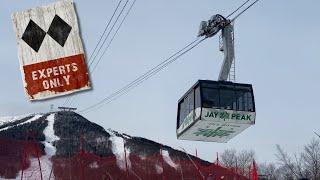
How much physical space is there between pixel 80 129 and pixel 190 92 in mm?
136769

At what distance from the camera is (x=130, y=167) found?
340 feet

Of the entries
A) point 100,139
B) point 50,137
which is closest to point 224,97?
point 50,137

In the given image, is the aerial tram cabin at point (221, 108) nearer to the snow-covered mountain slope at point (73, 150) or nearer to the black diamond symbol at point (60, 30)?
the black diamond symbol at point (60, 30)

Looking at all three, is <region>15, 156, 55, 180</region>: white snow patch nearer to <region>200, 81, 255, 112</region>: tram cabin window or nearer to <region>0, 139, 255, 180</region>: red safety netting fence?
<region>0, 139, 255, 180</region>: red safety netting fence

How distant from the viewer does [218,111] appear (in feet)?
75.6

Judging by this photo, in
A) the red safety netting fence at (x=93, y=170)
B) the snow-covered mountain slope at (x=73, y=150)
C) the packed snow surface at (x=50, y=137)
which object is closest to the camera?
the red safety netting fence at (x=93, y=170)

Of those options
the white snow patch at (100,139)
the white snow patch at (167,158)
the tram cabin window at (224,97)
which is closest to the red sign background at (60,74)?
the tram cabin window at (224,97)

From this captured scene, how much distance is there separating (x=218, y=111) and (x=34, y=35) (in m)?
17.5

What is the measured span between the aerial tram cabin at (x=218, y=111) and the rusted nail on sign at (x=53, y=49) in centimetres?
1622

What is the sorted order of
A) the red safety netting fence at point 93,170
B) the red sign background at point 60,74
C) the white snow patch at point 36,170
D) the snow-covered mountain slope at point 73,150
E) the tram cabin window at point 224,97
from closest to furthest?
1. the red sign background at point 60,74
2. the tram cabin window at point 224,97
3. the red safety netting fence at point 93,170
4. the white snow patch at point 36,170
5. the snow-covered mountain slope at point 73,150

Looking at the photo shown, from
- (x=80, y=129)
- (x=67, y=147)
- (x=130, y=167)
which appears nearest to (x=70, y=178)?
(x=130, y=167)

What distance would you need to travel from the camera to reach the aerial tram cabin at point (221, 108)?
22.1 m

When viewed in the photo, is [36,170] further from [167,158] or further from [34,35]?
[34,35]

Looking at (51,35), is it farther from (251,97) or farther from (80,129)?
(80,129)
